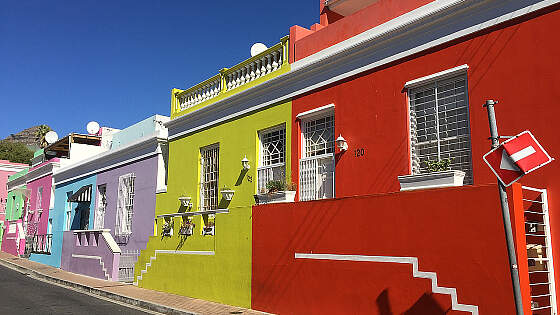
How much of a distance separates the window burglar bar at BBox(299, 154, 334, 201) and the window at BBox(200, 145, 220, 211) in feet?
10.9

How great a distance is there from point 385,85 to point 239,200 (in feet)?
15.6

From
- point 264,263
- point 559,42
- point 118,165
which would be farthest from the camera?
point 118,165

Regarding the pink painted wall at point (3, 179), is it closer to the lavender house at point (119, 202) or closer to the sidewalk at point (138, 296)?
the lavender house at point (119, 202)

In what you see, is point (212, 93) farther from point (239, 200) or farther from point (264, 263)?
point (264, 263)

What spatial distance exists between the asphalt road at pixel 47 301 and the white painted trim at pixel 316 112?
5.57 meters

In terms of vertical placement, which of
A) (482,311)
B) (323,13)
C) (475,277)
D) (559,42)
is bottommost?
(482,311)

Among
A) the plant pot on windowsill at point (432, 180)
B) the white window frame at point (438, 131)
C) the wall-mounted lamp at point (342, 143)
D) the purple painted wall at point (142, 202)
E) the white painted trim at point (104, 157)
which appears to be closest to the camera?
the plant pot on windowsill at point (432, 180)

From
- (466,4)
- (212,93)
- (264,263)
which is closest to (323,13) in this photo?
(212,93)

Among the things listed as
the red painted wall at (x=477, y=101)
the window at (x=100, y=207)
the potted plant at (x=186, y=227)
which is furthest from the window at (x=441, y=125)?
the window at (x=100, y=207)

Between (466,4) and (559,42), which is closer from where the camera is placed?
(559,42)

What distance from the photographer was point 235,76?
498 inches

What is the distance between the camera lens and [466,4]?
297 inches

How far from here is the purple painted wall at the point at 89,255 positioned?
15.3m

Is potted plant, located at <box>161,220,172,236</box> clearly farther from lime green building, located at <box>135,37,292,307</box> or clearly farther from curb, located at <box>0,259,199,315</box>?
curb, located at <box>0,259,199,315</box>
